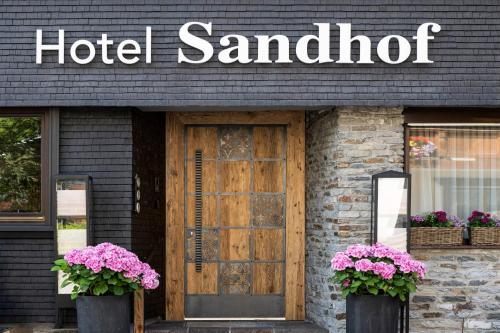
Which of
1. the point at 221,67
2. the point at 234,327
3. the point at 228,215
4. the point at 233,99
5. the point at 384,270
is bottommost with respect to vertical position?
the point at 234,327

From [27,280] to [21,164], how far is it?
119cm

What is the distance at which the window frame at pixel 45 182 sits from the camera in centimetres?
841

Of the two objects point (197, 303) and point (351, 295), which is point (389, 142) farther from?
point (197, 303)

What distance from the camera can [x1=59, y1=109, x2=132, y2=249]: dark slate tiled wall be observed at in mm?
8438

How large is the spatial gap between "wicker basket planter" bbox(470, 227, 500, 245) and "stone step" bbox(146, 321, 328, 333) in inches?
72.1

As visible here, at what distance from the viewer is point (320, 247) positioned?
898 centimetres

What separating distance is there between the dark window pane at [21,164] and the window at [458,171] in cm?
395

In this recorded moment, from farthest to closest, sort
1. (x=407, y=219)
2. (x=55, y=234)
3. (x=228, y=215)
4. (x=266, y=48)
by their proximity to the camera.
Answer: (x=228, y=215), (x=266, y=48), (x=55, y=234), (x=407, y=219)

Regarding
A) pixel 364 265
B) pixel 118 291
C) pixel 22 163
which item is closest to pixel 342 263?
pixel 364 265

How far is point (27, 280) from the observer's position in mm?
8477

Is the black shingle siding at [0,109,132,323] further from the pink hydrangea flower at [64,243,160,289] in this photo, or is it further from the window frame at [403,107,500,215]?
the window frame at [403,107,500,215]

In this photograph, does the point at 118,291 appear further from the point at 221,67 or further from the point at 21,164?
the point at 221,67

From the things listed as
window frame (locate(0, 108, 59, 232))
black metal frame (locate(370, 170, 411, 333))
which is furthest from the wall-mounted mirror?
window frame (locate(0, 108, 59, 232))

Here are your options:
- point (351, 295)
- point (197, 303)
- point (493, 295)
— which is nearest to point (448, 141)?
point (493, 295)
